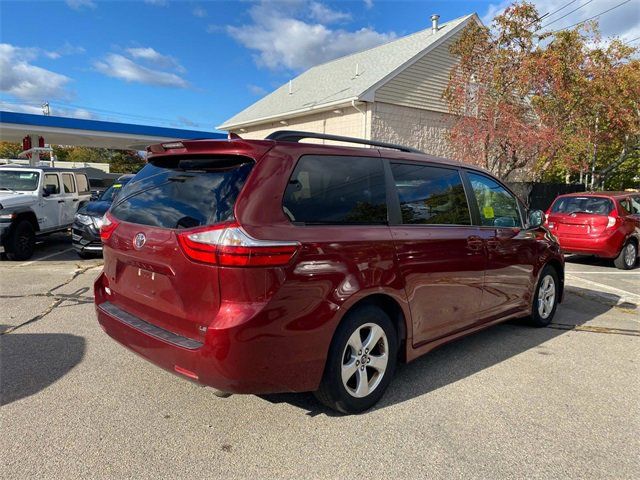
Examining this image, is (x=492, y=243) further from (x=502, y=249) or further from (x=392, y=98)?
(x=392, y=98)

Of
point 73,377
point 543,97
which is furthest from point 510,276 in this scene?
point 543,97

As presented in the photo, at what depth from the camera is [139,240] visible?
312 cm

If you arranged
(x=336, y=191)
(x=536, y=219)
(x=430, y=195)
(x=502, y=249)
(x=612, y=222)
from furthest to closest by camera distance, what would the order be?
(x=612, y=222)
(x=536, y=219)
(x=502, y=249)
(x=430, y=195)
(x=336, y=191)

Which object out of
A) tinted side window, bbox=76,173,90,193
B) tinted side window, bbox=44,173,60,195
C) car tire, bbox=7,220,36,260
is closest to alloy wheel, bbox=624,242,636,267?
car tire, bbox=7,220,36,260

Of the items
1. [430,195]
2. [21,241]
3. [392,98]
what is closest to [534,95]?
[392,98]

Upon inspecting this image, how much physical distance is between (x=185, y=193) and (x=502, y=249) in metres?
3.07

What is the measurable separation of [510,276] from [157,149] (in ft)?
11.5

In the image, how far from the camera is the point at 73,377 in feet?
12.4

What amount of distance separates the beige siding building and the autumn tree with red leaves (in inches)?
58.4

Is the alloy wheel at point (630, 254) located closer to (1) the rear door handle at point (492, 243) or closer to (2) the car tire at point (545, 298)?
(2) the car tire at point (545, 298)

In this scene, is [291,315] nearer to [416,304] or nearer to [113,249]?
[416,304]

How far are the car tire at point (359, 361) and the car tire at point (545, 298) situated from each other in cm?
266

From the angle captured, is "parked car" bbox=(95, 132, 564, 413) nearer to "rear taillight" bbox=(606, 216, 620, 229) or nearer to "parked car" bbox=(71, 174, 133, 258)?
"parked car" bbox=(71, 174, 133, 258)

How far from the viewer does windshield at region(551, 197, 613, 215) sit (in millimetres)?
9836
